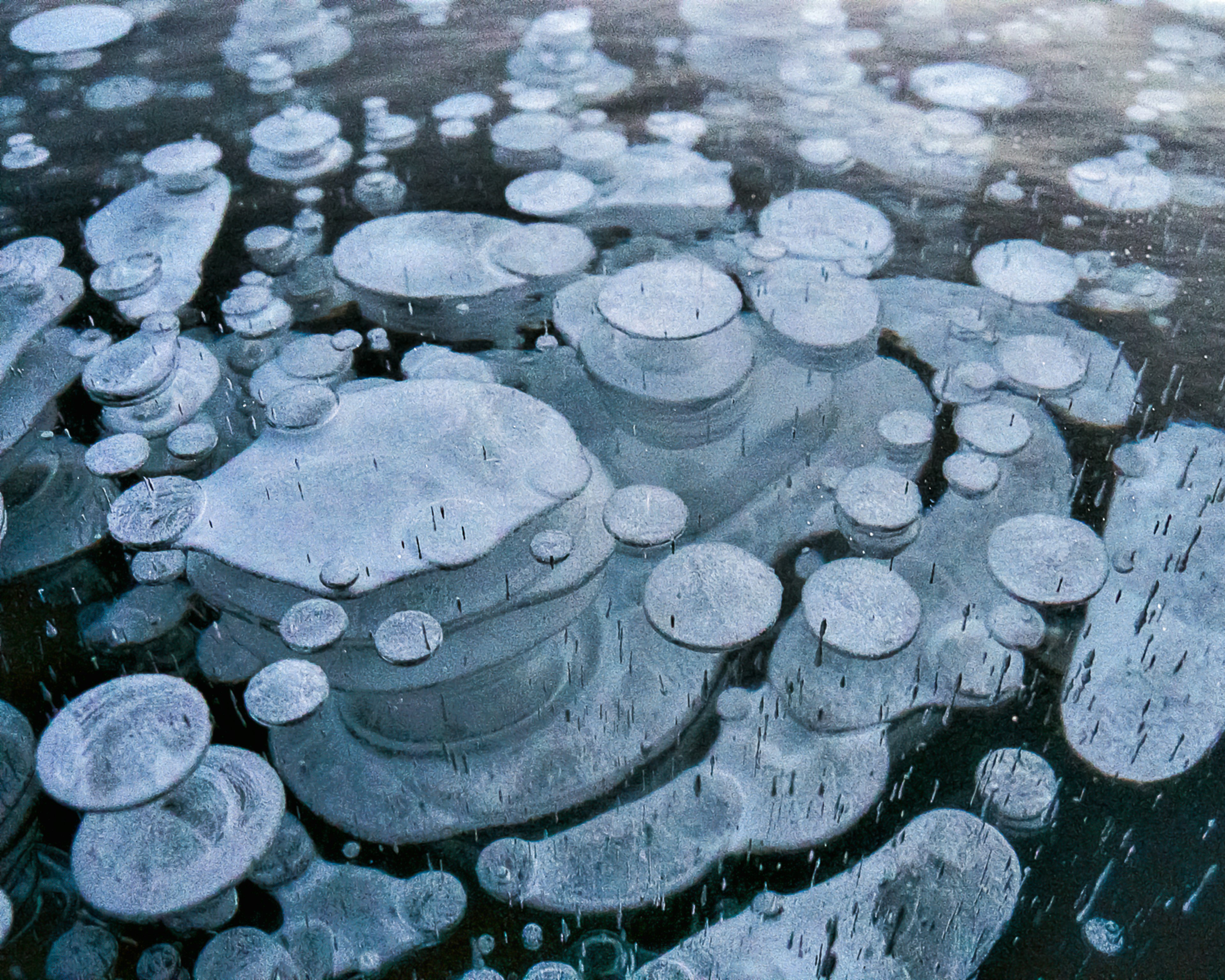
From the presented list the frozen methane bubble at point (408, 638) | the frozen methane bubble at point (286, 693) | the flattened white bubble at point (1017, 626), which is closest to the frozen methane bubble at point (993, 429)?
the flattened white bubble at point (1017, 626)

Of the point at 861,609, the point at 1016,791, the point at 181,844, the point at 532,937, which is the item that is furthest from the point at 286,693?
the point at 1016,791

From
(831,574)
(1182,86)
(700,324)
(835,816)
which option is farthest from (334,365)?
(1182,86)

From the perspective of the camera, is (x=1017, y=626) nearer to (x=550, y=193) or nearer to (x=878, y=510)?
(x=878, y=510)

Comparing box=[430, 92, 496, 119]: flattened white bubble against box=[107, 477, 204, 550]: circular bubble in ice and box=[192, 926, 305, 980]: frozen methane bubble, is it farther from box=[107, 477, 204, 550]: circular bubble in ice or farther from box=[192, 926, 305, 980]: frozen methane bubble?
box=[192, 926, 305, 980]: frozen methane bubble

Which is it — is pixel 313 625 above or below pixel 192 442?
above

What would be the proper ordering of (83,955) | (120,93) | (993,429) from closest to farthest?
(83,955) < (993,429) < (120,93)

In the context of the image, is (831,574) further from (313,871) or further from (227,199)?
(227,199)
